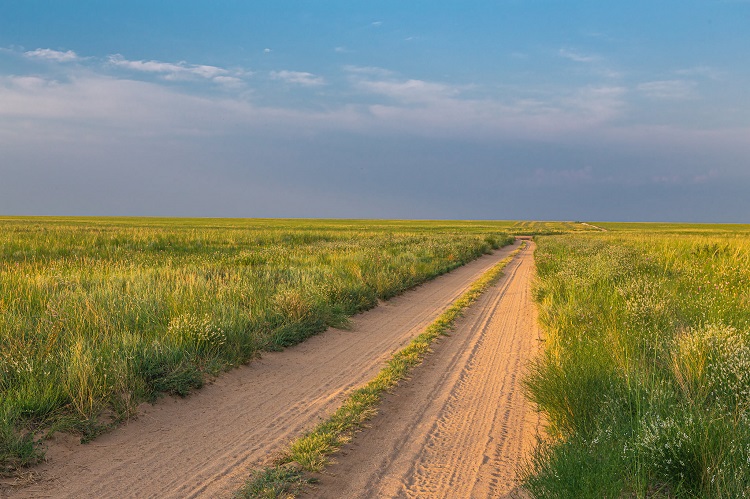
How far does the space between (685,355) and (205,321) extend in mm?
6489

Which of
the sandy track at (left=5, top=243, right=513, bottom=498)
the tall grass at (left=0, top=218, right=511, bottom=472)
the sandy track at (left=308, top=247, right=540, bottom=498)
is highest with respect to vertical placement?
the tall grass at (left=0, top=218, right=511, bottom=472)

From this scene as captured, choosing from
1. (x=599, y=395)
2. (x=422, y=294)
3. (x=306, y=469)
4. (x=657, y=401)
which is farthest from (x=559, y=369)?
(x=422, y=294)

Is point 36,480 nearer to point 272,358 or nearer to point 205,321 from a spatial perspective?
point 205,321

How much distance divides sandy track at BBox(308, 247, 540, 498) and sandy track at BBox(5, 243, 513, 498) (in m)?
0.78

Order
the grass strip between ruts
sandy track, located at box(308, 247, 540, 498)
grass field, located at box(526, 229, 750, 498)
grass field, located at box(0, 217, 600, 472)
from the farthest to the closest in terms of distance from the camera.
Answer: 1. grass field, located at box(0, 217, 600, 472)
2. sandy track, located at box(308, 247, 540, 498)
3. the grass strip between ruts
4. grass field, located at box(526, 229, 750, 498)

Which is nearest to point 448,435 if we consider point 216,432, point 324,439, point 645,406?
point 324,439

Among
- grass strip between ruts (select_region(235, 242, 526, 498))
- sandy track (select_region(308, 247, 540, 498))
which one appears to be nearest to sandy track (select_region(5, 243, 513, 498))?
grass strip between ruts (select_region(235, 242, 526, 498))

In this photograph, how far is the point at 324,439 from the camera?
4910 millimetres

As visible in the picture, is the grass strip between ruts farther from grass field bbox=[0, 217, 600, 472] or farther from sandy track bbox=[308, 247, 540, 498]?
grass field bbox=[0, 217, 600, 472]

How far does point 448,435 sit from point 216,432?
2525 millimetres

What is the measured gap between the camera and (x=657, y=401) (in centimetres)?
459

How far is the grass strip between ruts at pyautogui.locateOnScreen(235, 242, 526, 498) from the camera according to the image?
4.10 meters

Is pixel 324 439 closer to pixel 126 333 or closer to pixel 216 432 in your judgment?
pixel 216 432

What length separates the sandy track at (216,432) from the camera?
4242 mm
